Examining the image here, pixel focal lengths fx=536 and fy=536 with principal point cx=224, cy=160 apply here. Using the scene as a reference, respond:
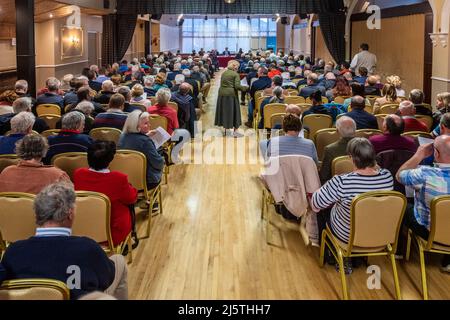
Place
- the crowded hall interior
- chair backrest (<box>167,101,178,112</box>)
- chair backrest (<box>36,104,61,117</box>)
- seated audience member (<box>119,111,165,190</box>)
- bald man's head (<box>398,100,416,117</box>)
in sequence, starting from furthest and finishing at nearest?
1. chair backrest (<box>167,101,178,112</box>)
2. chair backrest (<box>36,104,61,117</box>)
3. bald man's head (<box>398,100,416,117</box>)
4. seated audience member (<box>119,111,165,190</box>)
5. the crowded hall interior

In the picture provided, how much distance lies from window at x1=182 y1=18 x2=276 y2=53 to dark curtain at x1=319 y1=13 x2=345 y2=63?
63.6ft

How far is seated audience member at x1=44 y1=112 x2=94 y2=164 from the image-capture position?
4949 millimetres

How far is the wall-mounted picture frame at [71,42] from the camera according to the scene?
49.9ft

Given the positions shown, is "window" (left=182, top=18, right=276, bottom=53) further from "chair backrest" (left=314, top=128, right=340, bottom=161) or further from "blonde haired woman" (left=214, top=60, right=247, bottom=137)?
"chair backrest" (left=314, top=128, right=340, bottom=161)

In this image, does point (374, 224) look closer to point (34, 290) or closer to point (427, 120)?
point (34, 290)

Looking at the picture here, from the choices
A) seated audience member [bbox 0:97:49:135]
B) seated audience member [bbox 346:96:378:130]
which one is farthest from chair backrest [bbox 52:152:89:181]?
seated audience member [bbox 346:96:378:130]

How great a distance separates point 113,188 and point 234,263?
1267mm

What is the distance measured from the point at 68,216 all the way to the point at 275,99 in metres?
6.44

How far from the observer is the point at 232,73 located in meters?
9.84

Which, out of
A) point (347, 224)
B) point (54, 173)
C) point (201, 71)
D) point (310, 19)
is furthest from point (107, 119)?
point (310, 19)

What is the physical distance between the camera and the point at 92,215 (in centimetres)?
358

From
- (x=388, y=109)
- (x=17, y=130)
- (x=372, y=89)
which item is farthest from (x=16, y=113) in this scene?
(x=372, y=89)

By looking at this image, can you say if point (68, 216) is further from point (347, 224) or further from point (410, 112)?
point (410, 112)

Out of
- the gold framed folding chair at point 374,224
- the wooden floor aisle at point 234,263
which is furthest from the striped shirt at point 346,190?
the wooden floor aisle at point 234,263
